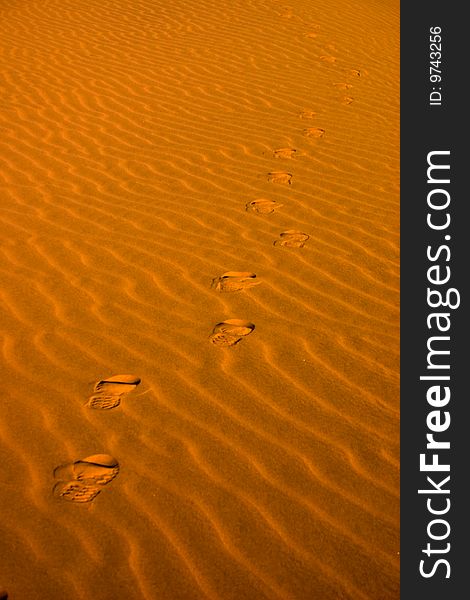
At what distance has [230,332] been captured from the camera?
3.17 m

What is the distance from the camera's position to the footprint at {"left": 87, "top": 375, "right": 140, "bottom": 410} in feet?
9.02

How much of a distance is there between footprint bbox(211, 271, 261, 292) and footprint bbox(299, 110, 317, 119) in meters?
2.96

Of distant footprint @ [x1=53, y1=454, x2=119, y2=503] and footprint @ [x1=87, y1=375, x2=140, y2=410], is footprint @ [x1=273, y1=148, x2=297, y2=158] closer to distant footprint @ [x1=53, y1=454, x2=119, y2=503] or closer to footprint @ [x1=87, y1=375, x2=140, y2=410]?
footprint @ [x1=87, y1=375, x2=140, y2=410]

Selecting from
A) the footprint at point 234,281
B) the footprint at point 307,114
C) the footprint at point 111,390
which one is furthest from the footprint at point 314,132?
the footprint at point 111,390

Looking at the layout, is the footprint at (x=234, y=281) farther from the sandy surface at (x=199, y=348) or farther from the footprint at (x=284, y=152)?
the footprint at (x=284, y=152)

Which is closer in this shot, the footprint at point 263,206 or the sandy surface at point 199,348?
the sandy surface at point 199,348

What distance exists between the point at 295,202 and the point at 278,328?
153 cm

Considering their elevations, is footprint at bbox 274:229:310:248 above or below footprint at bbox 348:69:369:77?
below

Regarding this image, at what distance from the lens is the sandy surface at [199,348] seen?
7.14 feet

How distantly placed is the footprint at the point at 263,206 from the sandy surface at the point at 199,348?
3 cm

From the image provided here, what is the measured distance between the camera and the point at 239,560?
2.14 metres

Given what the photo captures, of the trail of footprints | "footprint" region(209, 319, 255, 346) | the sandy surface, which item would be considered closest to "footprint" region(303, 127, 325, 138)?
the sandy surface

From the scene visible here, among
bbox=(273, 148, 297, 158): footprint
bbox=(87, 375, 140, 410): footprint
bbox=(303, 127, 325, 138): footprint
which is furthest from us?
bbox=(303, 127, 325, 138): footprint

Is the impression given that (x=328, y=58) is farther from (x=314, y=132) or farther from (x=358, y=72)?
(x=314, y=132)
